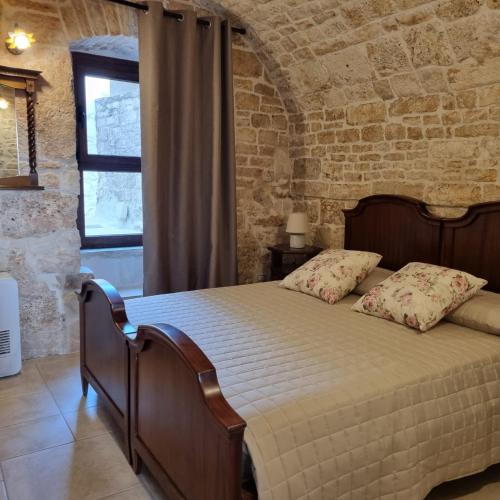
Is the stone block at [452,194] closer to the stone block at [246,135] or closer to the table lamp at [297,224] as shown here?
the table lamp at [297,224]

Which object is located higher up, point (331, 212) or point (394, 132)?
point (394, 132)

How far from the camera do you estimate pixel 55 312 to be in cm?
336

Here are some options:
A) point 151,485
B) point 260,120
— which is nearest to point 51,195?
point 260,120

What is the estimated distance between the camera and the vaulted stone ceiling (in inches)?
103

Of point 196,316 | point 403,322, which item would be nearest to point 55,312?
point 196,316

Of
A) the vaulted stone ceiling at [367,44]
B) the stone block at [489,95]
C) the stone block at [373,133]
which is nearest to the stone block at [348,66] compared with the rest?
the vaulted stone ceiling at [367,44]

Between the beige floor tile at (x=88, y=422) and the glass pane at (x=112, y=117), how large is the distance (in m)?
2.09

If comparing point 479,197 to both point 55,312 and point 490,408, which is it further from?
point 55,312

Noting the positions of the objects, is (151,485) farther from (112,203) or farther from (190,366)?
(112,203)

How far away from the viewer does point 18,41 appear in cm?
288

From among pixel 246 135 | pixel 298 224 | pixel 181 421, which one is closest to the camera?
pixel 181 421

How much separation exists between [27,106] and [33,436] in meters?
2.02

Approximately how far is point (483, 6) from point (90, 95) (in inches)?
111

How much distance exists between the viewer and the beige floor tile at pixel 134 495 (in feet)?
6.37
